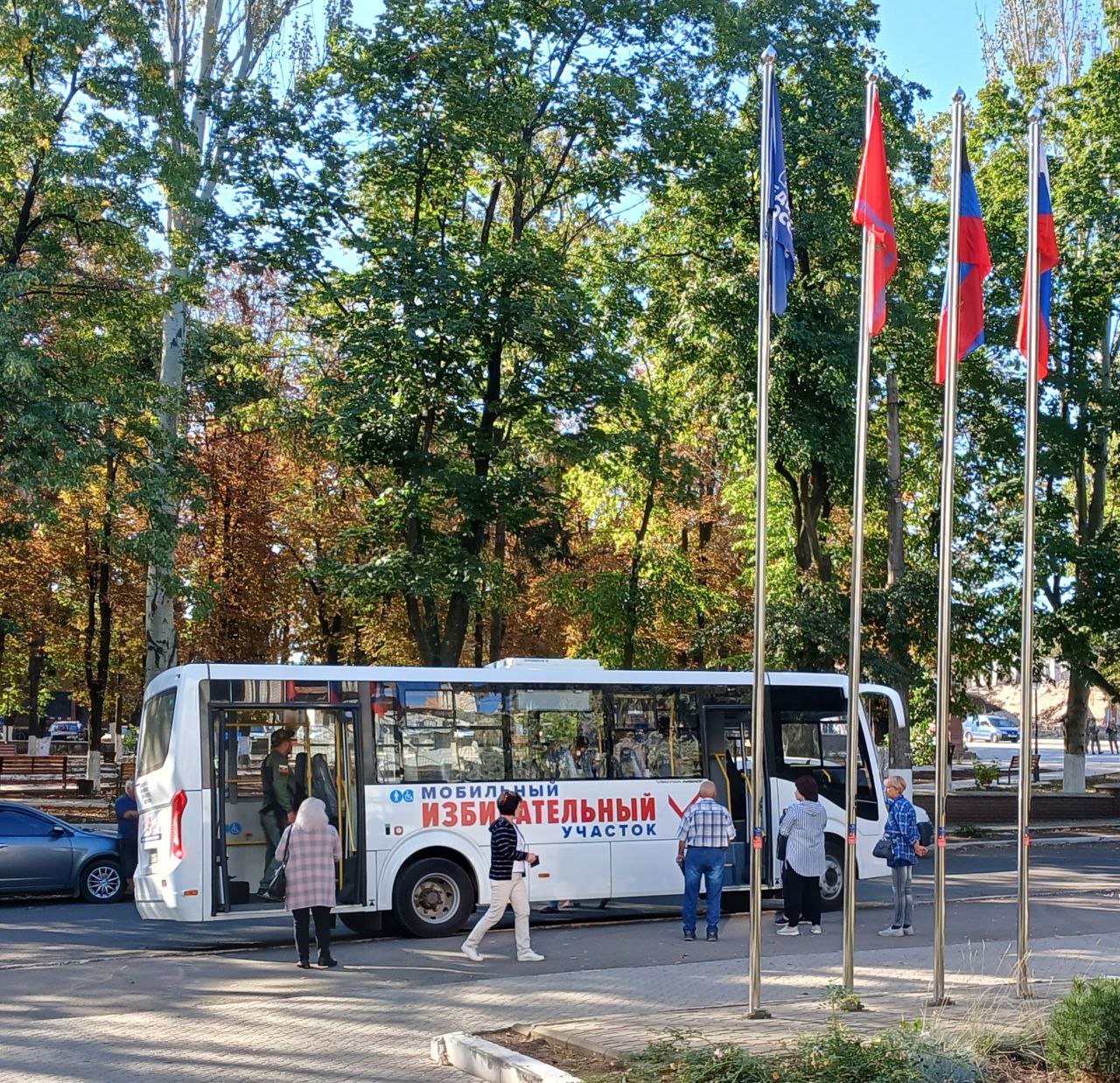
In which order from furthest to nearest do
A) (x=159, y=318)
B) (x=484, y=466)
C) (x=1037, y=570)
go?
(x=1037, y=570)
(x=484, y=466)
(x=159, y=318)

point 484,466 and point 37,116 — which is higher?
point 37,116

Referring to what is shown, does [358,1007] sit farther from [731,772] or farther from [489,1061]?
[731,772]

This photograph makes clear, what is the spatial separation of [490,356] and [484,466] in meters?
2.18

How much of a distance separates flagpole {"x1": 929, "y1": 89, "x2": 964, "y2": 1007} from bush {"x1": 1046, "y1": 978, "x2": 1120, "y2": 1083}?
2.21m

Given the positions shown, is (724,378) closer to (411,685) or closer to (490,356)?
(490,356)

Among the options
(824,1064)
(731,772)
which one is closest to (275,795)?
(731,772)

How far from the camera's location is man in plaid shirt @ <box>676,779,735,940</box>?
50.4 ft

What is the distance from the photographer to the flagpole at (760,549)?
9875 mm

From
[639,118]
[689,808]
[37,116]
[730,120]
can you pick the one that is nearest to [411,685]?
[689,808]

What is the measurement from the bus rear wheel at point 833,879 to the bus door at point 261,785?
6.17 metres

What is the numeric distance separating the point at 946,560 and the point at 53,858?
43.5ft

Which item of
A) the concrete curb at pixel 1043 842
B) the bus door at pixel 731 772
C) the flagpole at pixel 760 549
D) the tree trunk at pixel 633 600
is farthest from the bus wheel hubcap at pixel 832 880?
the tree trunk at pixel 633 600

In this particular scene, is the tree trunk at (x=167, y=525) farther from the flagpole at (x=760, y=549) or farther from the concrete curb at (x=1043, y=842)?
the concrete curb at (x=1043, y=842)

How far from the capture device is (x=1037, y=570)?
33.8 meters
